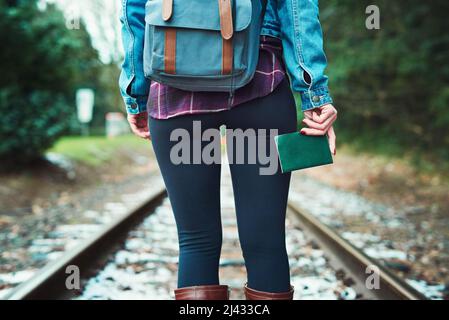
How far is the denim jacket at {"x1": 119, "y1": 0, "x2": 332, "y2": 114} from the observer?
142 centimetres

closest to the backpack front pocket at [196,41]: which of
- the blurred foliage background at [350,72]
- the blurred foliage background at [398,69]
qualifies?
the blurred foliage background at [350,72]

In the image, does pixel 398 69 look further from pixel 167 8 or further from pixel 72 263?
pixel 167 8

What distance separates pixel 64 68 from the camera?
830cm

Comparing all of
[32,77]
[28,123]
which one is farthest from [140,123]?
[32,77]

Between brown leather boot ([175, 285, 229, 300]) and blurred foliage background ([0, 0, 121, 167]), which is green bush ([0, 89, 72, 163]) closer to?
blurred foliage background ([0, 0, 121, 167])

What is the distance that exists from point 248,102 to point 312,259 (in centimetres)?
275

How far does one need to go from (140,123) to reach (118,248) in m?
2.77

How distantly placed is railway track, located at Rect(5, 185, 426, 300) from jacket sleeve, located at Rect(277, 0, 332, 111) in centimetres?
157

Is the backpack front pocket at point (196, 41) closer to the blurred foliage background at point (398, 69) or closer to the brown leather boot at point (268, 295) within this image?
the brown leather boot at point (268, 295)

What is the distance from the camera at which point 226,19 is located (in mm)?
1357

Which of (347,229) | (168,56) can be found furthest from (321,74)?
(347,229)

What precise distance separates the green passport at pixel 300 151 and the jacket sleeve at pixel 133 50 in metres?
0.45

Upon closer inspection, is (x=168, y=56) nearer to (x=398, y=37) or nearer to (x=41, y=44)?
(x=41, y=44)

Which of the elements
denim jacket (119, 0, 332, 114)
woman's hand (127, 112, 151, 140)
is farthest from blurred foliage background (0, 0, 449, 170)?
denim jacket (119, 0, 332, 114)
